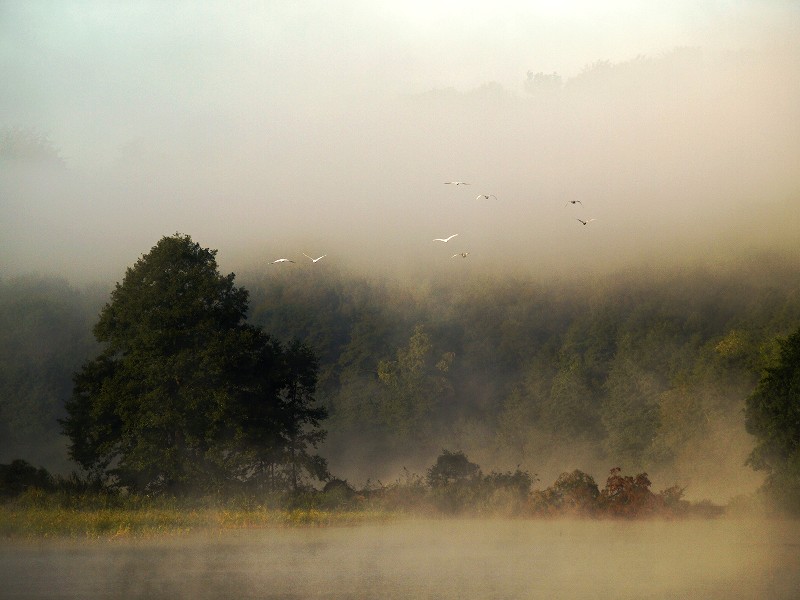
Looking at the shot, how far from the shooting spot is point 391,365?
364 ft

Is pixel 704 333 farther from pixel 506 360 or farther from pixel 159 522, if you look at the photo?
pixel 159 522

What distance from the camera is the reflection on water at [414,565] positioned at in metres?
24.0

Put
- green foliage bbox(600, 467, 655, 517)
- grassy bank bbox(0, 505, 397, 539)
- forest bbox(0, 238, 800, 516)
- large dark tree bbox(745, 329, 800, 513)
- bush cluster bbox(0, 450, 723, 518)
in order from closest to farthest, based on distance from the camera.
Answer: grassy bank bbox(0, 505, 397, 539)
bush cluster bbox(0, 450, 723, 518)
green foliage bbox(600, 467, 655, 517)
large dark tree bbox(745, 329, 800, 513)
forest bbox(0, 238, 800, 516)

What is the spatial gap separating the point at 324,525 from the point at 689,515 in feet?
60.2

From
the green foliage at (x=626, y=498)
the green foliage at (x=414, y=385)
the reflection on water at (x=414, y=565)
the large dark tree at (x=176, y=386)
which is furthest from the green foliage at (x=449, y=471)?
the green foliage at (x=414, y=385)

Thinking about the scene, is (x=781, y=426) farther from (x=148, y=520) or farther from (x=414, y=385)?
(x=414, y=385)

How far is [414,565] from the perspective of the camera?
2903 cm

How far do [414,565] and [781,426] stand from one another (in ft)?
92.1

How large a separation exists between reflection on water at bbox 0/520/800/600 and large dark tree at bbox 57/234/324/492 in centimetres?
1217

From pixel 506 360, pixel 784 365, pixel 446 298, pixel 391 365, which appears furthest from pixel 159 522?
pixel 446 298

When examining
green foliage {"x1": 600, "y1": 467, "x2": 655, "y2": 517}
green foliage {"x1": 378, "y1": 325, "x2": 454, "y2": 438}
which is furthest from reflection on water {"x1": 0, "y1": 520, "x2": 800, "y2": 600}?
green foliage {"x1": 378, "y1": 325, "x2": 454, "y2": 438}

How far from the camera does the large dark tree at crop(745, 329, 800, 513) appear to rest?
49.3m

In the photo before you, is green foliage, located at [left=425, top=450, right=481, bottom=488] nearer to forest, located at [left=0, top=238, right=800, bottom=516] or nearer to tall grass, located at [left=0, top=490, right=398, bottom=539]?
tall grass, located at [left=0, top=490, right=398, bottom=539]

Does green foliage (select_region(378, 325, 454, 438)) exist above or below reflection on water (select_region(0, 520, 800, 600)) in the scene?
above
